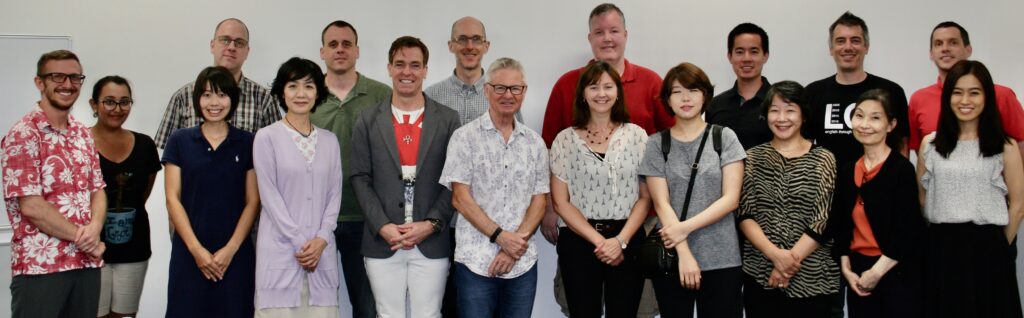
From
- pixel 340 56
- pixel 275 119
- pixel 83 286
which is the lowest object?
pixel 83 286

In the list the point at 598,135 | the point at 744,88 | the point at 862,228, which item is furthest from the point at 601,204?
the point at 744,88

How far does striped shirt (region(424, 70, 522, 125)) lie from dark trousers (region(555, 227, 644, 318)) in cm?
100

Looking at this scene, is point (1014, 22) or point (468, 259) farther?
point (1014, 22)

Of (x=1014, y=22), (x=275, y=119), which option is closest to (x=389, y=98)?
(x=275, y=119)

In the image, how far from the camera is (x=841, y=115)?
3.61 metres

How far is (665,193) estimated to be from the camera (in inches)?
117

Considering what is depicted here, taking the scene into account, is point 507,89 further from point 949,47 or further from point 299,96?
point 949,47

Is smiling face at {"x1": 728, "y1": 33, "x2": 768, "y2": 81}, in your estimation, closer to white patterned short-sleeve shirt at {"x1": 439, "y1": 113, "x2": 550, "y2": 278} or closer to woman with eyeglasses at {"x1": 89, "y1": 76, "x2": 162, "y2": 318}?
white patterned short-sleeve shirt at {"x1": 439, "y1": 113, "x2": 550, "y2": 278}

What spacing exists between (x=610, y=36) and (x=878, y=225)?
5.39 feet

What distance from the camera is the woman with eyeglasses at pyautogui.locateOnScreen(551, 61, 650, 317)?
299cm

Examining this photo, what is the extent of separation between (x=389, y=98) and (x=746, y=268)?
1715mm

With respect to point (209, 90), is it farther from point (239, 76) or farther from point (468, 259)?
point (468, 259)

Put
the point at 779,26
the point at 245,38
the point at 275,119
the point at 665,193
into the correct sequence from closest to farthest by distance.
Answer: the point at 665,193, the point at 275,119, the point at 245,38, the point at 779,26

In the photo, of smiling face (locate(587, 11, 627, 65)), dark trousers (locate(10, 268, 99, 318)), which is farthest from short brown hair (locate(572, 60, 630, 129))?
dark trousers (locate(10, 268, 99, 318))
